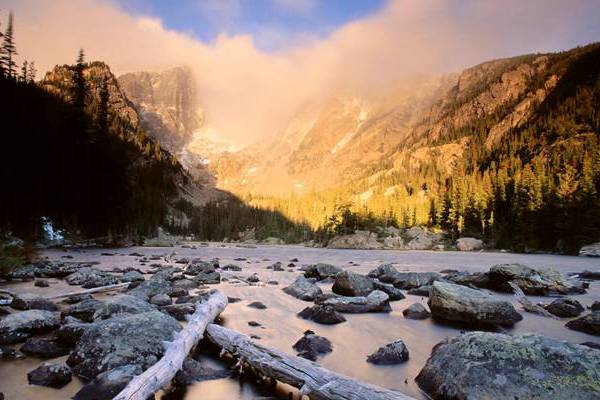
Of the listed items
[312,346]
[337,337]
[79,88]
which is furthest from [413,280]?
[79,88]

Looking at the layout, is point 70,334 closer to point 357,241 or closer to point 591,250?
point 591,250

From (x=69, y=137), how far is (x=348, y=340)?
45.4m

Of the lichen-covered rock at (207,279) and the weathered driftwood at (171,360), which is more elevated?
the weathered driftwood at (171,360)

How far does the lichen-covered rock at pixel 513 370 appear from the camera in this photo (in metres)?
4.64

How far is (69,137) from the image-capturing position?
42219 millimetres

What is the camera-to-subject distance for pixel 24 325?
817 centimetres

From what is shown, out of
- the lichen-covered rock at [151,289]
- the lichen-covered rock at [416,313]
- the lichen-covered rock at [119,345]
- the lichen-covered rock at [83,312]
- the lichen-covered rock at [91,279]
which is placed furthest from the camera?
the lichen-covered rock at [91,279]

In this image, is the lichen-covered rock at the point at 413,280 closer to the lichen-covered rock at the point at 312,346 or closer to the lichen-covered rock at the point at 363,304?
the lichen-covered rock at the point at 363,304

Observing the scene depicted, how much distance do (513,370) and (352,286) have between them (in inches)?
371

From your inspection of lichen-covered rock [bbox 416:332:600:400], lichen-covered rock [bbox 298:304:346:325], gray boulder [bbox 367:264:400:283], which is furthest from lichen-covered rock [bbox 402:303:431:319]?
gray boulder [bbox 367:264:400:283]

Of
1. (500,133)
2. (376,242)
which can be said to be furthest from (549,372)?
(500,133)

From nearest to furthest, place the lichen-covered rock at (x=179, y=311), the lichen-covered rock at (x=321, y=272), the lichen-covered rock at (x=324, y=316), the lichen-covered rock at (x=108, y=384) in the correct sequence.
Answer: the lichen-covered rock at (x=108, y=384)
the lichen-covered rock at (x=179, y=311)
the lichen-covered rock at (x=324, y=316)
the lichen-covered rock at (x=321, y=272)

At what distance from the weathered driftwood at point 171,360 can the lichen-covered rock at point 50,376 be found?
1.58m

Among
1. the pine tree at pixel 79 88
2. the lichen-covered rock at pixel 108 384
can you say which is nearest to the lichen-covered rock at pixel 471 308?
the lichen-covered rock at pixel 108 384
